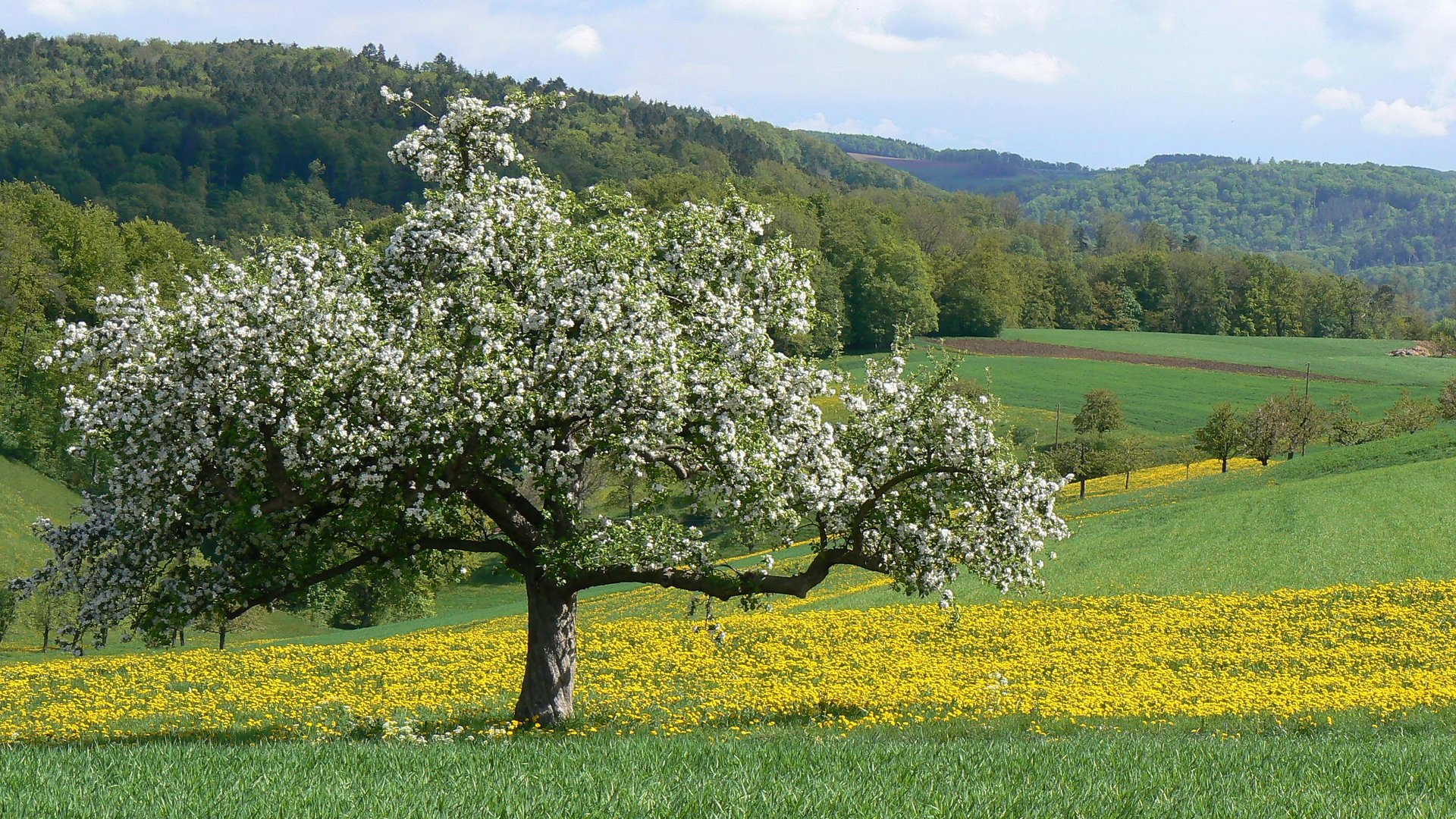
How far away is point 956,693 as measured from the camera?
2225 centimetres

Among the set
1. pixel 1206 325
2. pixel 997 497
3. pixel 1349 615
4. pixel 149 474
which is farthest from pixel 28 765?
pixel 1206 325

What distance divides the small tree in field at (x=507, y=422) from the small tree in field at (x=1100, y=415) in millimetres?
78885

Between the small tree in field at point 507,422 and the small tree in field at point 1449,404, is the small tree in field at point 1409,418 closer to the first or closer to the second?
the small tree in field at point 1449,404

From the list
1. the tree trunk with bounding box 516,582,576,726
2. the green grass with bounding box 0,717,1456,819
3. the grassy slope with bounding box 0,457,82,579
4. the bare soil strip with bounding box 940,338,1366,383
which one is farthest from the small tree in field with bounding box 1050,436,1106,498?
the green grass with bounding box 0,717,1456,819

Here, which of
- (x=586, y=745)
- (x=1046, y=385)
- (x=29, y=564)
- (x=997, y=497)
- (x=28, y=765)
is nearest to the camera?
(x=28, y=765)

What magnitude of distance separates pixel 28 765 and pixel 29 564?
222 feet

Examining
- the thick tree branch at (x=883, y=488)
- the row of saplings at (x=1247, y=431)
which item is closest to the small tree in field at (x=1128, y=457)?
the row of saplings at (x=1247, y=431)

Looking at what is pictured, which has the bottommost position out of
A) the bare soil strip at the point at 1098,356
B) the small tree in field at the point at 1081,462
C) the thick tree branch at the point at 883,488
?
the small tree in field at the point at 1081,462

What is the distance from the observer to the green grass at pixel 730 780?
874cm

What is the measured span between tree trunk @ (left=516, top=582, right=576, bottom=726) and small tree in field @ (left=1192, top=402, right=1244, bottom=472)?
2720 inches

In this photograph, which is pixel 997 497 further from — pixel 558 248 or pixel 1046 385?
pixel 1046 385

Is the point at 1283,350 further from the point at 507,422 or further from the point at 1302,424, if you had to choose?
the point at 507,422

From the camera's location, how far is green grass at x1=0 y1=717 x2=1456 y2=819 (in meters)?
8.74

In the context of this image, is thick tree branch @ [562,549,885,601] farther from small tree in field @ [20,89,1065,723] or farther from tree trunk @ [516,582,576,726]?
tree trunk @ [516,582,576,726]
